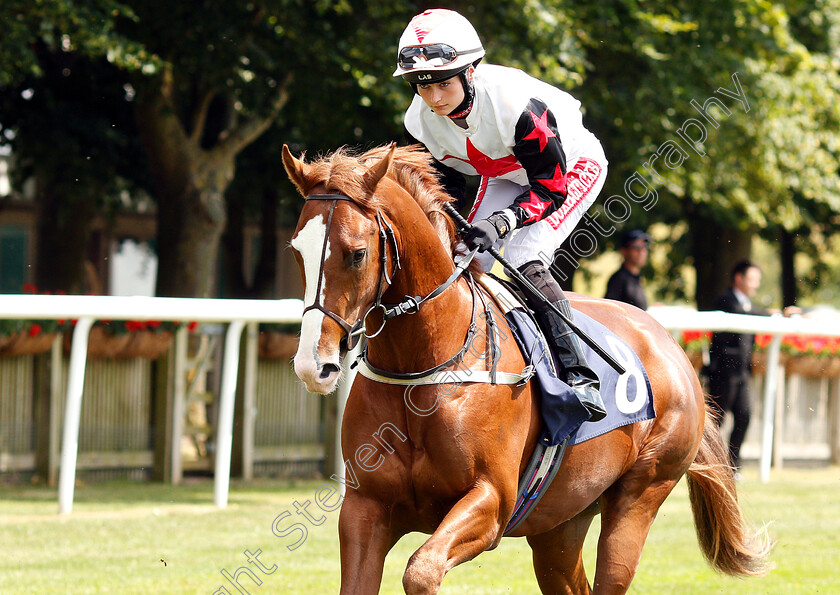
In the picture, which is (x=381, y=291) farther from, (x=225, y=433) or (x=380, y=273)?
(x=225, y=433)

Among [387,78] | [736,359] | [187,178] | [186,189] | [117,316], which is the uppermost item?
[387,78]

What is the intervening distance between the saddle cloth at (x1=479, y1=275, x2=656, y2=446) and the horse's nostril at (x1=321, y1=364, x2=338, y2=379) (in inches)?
38.3

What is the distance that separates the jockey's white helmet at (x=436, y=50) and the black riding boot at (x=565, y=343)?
803mm

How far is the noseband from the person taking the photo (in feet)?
9.63

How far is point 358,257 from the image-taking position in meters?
3.03

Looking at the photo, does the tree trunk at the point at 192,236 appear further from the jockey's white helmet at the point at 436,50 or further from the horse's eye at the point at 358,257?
the horse's eye at the point at 358,257

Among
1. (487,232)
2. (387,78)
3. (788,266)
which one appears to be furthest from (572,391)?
(788,266)

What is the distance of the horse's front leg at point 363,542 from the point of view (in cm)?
321

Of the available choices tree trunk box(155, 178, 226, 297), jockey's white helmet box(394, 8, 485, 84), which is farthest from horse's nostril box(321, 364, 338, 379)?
tree trunk box(155, 178, 226, 297)

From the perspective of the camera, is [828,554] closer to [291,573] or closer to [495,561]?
[495,561]

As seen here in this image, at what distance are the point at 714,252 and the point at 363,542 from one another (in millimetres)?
15667

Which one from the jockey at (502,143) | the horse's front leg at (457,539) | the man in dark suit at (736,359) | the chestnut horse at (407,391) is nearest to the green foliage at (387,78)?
the man in dark suit at (736,359)

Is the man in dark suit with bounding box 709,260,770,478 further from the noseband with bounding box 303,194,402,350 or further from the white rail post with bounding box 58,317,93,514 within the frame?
the noseband with bounding box 303,194,402,350

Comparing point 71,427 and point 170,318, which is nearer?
point 71,427
